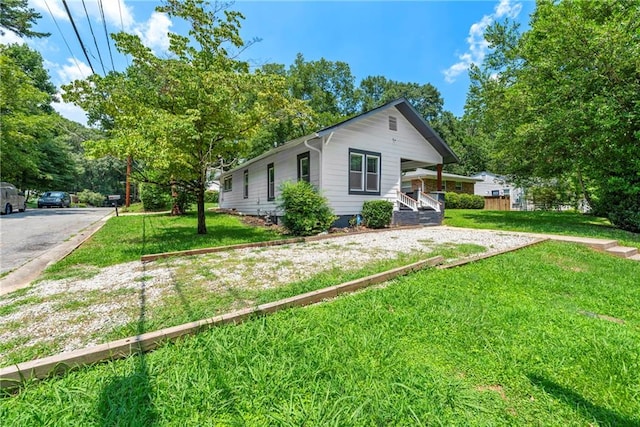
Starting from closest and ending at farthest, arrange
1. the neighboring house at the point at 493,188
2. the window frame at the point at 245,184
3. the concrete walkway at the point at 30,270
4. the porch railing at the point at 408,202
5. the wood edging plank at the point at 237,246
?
the concrete walkway at the point at 30,270, the wood edging plank at the point at 237,246, the porch railing at the point at 408,202, the window frame at the point at 245,184, the neighboring house at the point at 493,188

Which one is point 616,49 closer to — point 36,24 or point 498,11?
point 498,11

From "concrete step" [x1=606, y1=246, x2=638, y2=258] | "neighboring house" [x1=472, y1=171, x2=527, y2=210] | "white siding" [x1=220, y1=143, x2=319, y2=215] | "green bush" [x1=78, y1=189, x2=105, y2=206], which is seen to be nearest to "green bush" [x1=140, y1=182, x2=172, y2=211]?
"white siding" [x1=220, y1=143, x2=319, y2=215]

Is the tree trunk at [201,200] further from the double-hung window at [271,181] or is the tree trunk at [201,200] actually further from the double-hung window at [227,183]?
the double-hung window at [227,183]

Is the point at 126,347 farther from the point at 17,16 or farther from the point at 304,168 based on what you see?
the point at 17,16

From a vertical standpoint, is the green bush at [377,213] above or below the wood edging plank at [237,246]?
above

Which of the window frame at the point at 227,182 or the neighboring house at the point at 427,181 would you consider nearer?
the window frame at the point at 227,182

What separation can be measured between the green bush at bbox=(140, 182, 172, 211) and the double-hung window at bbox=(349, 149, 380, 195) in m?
12.4

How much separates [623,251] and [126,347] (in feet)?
29.2

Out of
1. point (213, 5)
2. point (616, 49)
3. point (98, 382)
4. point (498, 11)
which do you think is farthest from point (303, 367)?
point (498, 11)

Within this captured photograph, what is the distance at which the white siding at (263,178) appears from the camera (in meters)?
10.4

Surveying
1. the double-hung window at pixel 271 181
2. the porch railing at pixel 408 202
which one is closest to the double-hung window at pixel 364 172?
the porch railing at pixel 408 202

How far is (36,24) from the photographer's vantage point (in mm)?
21812

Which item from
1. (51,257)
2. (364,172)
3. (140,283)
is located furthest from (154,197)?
(140,283)

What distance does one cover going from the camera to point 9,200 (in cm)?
1598
